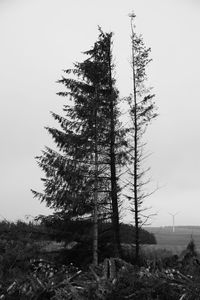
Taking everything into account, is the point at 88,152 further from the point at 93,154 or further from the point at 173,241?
the point at 173,241

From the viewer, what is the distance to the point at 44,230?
76.1 feet

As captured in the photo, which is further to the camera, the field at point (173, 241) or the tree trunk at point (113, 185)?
the field at point (173, 241)

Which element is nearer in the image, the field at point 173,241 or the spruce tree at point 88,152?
the spruce tree at point 88,152

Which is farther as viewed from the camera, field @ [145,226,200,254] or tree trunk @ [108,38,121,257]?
field @ [145,226,200,254]

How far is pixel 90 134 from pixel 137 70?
8.28m

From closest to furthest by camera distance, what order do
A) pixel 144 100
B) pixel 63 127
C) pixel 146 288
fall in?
pixel 146 288
pixel 63 127
pixel 144 100

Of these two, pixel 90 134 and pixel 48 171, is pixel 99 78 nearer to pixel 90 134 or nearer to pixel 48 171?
pixel 90 134

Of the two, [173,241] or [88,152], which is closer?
[88,152]

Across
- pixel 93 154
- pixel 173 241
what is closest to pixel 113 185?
pixel 93 154

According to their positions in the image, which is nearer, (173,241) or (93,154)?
(93,154)

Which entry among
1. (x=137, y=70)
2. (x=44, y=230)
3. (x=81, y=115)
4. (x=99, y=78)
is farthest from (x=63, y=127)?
(x=137, y=70)

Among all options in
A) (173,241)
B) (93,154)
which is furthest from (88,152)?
(173,241)

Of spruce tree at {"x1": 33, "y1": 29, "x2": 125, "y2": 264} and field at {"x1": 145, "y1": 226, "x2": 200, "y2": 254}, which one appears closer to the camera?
spruce tree at {"x1": 33, "y1": 29, "x2": 125, "y2": 264}

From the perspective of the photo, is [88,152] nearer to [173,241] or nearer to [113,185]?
[113,185]
